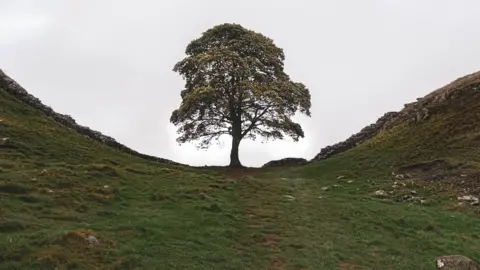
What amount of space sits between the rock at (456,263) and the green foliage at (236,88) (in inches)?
1549

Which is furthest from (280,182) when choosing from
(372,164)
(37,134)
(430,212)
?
(37,134)

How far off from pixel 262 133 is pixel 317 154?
8042 mm

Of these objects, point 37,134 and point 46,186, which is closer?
point 46,186

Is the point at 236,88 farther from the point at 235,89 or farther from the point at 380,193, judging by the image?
the point at 380,193

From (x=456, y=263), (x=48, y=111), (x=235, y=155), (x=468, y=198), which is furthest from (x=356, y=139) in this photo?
(x=456, y=263)

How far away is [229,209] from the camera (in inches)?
1296

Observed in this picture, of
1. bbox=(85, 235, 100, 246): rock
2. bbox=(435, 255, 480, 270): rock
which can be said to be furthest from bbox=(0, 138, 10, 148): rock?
bbox=(435, 255, 480, 270): rock

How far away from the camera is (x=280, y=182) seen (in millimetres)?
46344

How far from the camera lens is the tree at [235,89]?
2504 inches

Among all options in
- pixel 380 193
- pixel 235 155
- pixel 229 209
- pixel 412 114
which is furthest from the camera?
pixel 235 155

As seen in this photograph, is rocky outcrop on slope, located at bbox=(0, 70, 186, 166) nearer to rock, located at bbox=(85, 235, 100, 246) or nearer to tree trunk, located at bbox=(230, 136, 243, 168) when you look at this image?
tree trunk, located at bbox=(230, 136, 243, 168)

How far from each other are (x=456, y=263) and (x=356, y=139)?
151 feet

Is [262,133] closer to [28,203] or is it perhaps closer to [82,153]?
[82,153]

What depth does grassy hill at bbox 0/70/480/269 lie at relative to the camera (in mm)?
22531
